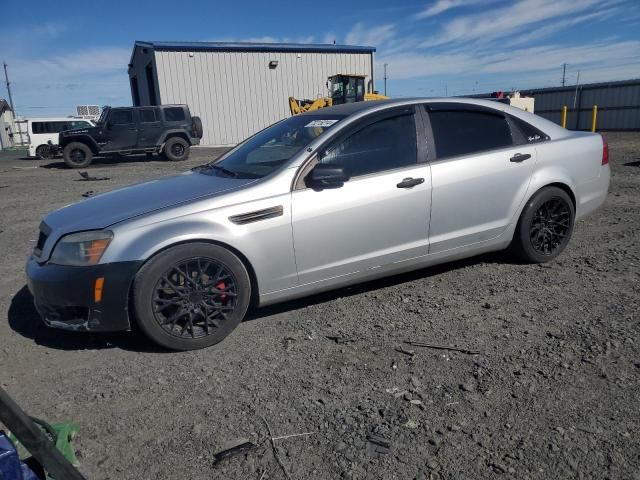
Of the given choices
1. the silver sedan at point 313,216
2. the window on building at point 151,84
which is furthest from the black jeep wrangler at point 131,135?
the silver sedan at point 313,216

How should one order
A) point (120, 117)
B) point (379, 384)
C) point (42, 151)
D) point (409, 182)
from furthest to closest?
point (42, 151) < point (120, 117) < point (409, 182) < point (379, 384)

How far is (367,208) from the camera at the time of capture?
3557mm

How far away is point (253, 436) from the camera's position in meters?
2.34

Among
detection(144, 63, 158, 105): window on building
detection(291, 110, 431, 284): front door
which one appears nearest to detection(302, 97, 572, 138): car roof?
detection(291, 110, 431, 284): front door

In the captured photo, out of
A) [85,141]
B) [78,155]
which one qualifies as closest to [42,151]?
[78,155]

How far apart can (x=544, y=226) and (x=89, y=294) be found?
3781mm

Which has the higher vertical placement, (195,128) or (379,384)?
(195,128)

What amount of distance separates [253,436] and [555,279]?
9.87 feet

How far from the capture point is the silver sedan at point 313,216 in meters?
3.04

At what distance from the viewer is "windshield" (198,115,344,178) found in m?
3.68

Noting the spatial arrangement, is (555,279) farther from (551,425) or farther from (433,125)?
(551,425)

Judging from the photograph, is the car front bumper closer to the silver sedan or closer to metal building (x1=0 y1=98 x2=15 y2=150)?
the silver sedan

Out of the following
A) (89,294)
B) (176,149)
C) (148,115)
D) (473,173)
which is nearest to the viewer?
(89,294)

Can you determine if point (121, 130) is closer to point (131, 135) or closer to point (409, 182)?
point (131, 135)
